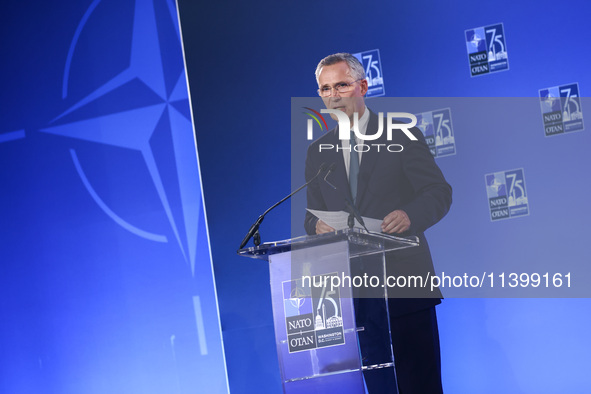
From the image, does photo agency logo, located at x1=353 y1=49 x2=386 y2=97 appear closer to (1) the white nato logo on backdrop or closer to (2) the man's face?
(2) the man's face

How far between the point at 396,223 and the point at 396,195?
0.38 metres

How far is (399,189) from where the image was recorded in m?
2.61

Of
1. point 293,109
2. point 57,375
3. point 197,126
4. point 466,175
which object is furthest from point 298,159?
point 57,375

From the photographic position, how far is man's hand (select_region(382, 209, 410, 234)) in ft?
7.23

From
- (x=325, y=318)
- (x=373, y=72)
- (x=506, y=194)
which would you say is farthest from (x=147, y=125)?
(x=325, y=318)

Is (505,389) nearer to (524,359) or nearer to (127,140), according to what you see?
(524,359)

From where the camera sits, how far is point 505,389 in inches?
132

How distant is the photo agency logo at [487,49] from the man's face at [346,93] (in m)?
1.02

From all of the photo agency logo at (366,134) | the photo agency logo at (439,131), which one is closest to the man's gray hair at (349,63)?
the photo agency logo at (366,134)

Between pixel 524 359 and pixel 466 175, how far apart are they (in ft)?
3.35

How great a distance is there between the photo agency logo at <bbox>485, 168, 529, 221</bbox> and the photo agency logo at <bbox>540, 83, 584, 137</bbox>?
11.2 inches

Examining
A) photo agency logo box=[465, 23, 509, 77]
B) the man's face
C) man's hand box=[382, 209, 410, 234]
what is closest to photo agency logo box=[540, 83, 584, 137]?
photo agency logo box=[465, 23, 509, 77]

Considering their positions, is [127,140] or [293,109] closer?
[293,109]

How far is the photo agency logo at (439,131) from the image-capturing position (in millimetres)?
3436
